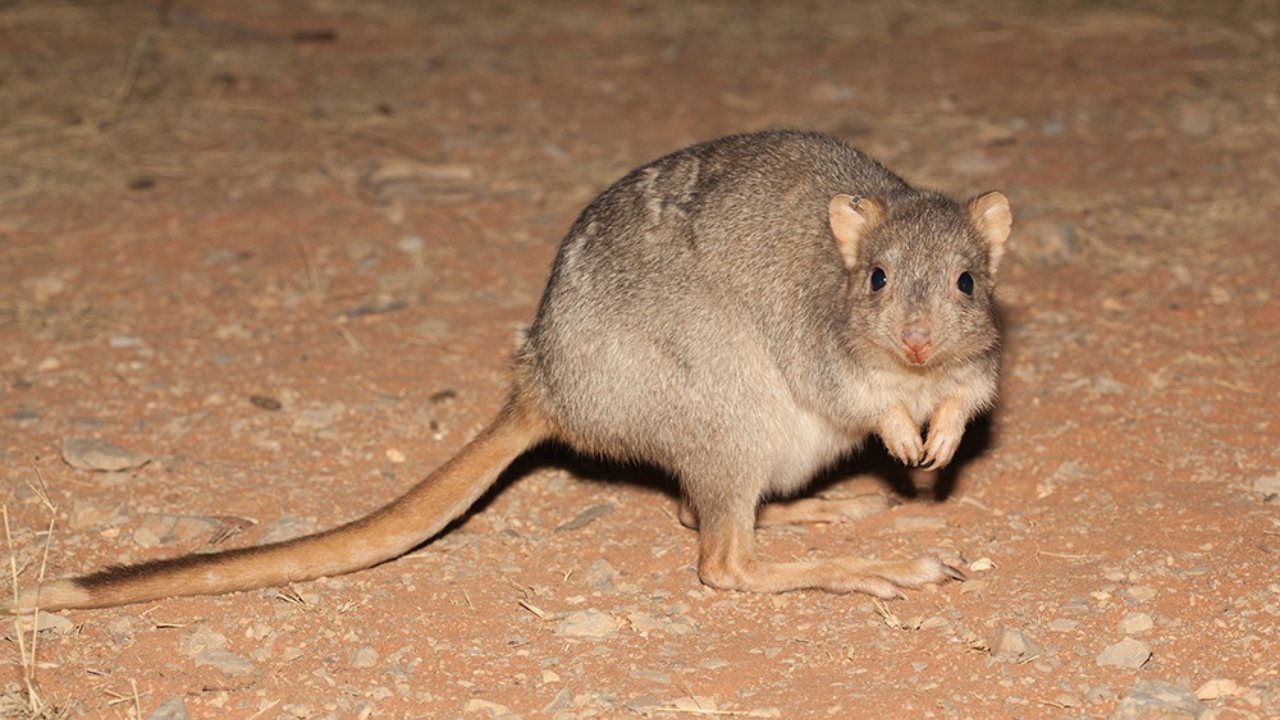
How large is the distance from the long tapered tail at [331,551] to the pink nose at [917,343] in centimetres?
111

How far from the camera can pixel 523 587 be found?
418 cm

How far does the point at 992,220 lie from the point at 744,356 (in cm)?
79

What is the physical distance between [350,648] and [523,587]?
553mm

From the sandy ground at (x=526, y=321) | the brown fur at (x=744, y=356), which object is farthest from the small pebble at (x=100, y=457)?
the brown fur at (x=744, y=356)

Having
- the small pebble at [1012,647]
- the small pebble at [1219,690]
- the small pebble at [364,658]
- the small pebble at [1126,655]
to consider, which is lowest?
the small pebble at [364,658]

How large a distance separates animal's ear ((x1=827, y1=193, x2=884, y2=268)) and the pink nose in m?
0.34

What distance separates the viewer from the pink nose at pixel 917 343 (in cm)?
395

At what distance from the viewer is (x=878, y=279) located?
13.5 ft

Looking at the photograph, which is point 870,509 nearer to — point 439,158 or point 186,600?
point 186,600

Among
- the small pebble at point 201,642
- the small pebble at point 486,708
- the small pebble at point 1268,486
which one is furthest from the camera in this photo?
the small pebble at point 1268,486

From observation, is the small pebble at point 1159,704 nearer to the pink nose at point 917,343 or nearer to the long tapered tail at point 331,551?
the pink nose at point 917,343

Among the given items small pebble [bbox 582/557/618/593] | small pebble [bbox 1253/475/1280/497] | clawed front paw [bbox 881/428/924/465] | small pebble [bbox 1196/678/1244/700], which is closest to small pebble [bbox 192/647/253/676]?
small pebble [bbox 582/557/618/593]

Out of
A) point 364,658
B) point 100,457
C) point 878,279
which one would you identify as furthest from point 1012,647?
point 100,457

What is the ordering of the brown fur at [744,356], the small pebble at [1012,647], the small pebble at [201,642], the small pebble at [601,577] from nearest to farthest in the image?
1. the small pebble at [1012,647]
2. the small pebble at [201,642]
3. the brown fur at [744,356]
4. the small pebble at [601,577]
